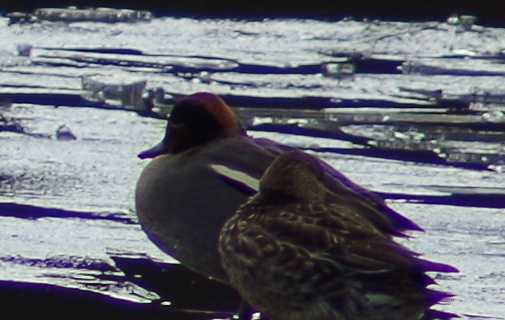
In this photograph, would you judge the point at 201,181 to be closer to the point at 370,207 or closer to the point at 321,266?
the point at 370,207

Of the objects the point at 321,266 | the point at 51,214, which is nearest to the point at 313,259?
the point at 321,266

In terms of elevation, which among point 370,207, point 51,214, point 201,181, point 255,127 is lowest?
point 51,214

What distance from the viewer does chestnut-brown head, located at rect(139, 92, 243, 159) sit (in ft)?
24.7

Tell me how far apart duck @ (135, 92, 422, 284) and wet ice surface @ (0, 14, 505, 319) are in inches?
7.6

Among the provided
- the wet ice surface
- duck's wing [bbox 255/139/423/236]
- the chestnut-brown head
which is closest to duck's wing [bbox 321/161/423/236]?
duck's wing [bbox 255/139/423/236]

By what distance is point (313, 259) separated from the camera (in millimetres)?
5848

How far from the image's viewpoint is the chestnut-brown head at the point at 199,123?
7.54 meters

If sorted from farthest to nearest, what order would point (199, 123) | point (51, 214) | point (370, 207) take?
point (51, 214), point (199, 123), point (370, 207)

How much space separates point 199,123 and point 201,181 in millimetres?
448

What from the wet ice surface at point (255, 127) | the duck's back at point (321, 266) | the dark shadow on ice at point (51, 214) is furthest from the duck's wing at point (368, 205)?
the dark shadow on ice at point (51, 214)

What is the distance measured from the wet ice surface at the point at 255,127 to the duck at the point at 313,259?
2.25 feet

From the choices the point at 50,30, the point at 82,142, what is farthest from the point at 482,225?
the point at 50,30

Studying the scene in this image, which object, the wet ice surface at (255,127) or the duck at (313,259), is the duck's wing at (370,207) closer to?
the duck at (313,259)

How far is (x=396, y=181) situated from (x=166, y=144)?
5.56 ft
